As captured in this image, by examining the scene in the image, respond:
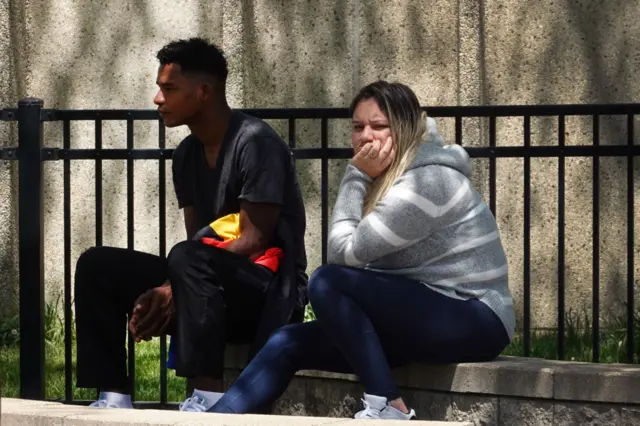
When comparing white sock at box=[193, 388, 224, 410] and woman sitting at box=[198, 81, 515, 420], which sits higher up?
woman sitting at box=[198, 81, 515, 420]

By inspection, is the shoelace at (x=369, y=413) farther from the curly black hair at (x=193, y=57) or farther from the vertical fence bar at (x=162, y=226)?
the curly black hair at (x=193, y=57)

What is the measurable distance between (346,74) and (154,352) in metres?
1.65

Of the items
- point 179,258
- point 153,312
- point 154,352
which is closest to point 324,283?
point 179,258

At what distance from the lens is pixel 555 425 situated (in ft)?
15.1

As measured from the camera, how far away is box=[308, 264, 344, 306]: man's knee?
4.60 metres

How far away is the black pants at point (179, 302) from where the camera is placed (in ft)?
15.6

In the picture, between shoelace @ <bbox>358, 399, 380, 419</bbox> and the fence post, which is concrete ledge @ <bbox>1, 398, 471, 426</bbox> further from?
the fence post

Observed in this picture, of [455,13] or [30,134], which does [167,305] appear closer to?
[30,134]

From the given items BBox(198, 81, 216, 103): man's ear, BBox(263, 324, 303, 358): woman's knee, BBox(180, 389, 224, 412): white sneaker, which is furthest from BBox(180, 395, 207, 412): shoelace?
BBox(198, 81, 216, 103): man's ear

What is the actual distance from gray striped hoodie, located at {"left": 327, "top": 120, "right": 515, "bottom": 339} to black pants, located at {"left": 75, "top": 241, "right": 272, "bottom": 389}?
0.39 metres

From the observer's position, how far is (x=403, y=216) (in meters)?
4.57

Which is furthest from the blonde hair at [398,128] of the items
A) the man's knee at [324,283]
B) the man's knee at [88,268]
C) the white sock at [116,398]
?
the white sock at [116,398]

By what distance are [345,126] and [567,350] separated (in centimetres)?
178

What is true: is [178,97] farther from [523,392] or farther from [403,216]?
[523,392]
